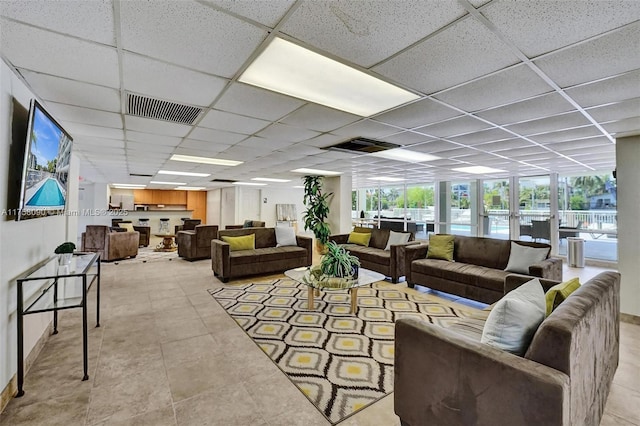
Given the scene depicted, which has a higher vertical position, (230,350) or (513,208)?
(513,208)

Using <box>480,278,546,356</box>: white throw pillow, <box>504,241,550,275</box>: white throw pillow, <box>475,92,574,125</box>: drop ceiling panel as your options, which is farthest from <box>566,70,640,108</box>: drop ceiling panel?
<box>504,241,550,275</box>: white throw pillow

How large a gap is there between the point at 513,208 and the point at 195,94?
8.80 metres

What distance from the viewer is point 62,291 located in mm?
2348

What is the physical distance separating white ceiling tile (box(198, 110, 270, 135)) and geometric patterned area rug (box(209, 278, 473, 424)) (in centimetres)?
228

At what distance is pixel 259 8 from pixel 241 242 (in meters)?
4.51

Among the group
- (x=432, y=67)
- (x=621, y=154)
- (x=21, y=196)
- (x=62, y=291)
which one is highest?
(x=432, y=67)

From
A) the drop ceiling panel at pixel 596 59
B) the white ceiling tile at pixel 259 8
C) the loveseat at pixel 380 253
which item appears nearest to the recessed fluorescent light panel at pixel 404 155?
the loveseat at pixel 380 253

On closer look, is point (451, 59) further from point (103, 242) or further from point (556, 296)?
point (103, 242)

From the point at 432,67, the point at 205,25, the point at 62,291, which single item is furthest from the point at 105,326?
the point at 432,67

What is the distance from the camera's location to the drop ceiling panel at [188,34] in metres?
1.38

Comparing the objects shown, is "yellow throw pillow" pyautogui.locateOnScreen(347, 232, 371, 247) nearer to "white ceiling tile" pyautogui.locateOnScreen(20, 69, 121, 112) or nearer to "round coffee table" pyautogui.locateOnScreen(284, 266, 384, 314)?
"round coffee table" pyautogui.locateOnScreen(284, 266, 384, 314)

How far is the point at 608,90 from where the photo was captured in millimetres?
2217

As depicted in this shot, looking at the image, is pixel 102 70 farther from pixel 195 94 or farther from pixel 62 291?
pixel 62 291

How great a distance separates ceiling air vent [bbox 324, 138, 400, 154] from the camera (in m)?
4.00
